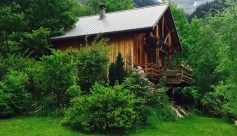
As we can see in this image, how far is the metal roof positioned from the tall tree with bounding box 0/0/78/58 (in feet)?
3.71

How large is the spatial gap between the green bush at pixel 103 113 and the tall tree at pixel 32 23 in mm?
9473

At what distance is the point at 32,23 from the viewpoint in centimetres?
2462

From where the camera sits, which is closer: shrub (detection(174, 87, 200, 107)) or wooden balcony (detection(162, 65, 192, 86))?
wooden balcony (detection(162, 65, 192, 86))

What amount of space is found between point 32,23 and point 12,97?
10304 millimetres

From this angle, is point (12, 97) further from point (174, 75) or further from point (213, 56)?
point (213, 56)

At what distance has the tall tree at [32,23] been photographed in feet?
70.8

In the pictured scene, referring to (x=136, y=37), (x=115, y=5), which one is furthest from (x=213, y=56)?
(x=115, y=5)

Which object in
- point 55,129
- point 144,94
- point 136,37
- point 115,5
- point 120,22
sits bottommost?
point 55,129

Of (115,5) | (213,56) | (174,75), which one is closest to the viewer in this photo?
(174,75)

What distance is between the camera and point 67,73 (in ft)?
53.3

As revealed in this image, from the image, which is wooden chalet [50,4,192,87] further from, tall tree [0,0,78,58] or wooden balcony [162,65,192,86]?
tall tree [0,0,78,58]

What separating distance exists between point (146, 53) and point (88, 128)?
12.9 m

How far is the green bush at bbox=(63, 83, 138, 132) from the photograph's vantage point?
43.1ft

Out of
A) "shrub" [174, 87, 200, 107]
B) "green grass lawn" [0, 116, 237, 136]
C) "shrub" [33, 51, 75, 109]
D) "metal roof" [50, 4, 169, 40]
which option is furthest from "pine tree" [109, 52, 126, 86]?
"shrub" [174, 87, 200, 107]
